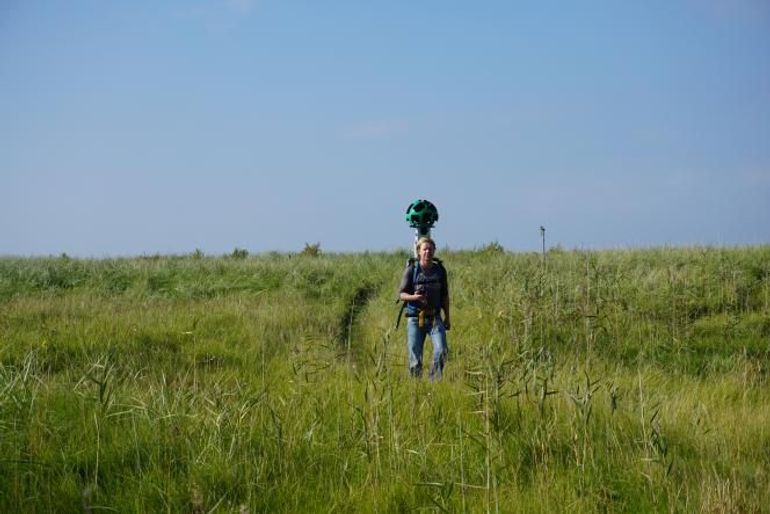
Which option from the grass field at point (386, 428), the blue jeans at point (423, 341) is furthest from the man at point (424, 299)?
the grass field at point (386, 428)

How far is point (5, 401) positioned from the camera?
14.2ft

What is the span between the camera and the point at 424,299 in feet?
23.5

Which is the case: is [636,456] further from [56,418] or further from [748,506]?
[56,418]

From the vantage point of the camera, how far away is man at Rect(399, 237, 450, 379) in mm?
7195

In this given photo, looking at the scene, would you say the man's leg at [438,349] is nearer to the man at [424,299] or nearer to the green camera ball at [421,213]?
the man at [424,299]

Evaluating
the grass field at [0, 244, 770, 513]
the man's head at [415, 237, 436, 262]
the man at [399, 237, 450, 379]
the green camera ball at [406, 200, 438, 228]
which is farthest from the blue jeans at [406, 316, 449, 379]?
the green camera ball at [406, 200, 438, 228]

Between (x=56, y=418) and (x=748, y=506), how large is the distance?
4579mm

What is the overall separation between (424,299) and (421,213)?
110 cm

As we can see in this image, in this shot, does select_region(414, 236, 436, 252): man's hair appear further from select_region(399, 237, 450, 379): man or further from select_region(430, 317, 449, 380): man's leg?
select_region(430, 317, 449, 380): man's leg

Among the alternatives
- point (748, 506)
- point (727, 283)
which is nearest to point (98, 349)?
point (748, 506)

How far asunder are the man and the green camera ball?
1.11 feet

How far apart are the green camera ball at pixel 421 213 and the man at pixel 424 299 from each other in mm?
338

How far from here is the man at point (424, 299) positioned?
23.6 ft

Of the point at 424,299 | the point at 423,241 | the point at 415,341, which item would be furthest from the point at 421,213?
the point at 415,341
